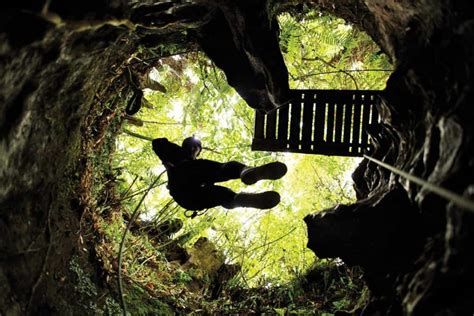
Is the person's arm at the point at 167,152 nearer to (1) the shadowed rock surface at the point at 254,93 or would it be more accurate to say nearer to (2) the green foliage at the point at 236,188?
(1) the shadowed rock surface at the point at 254,93

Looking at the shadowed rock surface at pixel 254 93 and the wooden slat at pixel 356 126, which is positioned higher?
the shadowed rock surface at pixel 254 93

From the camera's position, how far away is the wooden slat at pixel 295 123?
250 inches

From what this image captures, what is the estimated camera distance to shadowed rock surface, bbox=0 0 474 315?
2223 mm

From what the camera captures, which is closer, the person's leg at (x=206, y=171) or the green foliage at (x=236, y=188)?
the person's leg at (x=206, y=171)

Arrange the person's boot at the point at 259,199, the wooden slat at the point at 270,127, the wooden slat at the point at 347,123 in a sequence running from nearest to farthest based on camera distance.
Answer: the person's boot at the point at 259,199
the wooden slat at the point at 347,123
the wooden slat at the point at 270,127

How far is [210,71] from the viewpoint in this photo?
788cm

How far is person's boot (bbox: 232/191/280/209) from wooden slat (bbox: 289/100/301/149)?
1873 millimetres

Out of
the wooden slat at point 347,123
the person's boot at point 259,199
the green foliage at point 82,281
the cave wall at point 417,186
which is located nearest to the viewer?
the cave wall at point 417,186

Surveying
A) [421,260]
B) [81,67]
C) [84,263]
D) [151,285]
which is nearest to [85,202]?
[84,263]

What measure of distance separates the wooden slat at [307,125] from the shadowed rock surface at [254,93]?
862mm

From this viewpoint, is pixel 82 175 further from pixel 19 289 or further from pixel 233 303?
pixel 233 303

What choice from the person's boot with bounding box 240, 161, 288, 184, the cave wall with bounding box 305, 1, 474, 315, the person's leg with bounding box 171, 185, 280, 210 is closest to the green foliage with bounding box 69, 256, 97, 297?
the person's leg with bounding box 171, 185, 280, 210

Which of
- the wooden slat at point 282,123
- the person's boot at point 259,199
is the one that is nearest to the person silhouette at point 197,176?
the person's boot at point 259,199

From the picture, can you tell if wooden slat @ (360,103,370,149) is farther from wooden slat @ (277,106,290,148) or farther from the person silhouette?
the person silhouette
